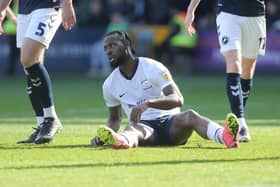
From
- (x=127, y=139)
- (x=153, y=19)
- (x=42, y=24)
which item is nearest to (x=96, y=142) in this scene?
(x=127, y=139)

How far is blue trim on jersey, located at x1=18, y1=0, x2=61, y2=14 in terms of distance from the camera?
10531 millimetres

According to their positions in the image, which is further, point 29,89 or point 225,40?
point 29,89

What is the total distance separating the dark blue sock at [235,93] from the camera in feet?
34.9

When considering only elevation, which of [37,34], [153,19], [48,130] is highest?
[37,34]

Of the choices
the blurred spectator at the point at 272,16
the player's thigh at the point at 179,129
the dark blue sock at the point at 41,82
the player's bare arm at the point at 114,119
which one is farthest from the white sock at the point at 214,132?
the blurred spectator at the point at 272,16

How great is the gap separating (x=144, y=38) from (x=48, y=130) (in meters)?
17.2

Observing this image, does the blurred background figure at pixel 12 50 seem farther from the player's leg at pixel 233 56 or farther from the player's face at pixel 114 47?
the player's face at pixel 114 47

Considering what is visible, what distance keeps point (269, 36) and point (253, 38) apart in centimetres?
1493

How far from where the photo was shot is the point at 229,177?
7730 mm

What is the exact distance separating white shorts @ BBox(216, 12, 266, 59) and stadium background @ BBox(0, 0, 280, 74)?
14.6 meters

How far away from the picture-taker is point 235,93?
419 inches

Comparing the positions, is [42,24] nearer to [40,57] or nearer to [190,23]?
[40,57]

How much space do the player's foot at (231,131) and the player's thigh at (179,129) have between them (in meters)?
0.45

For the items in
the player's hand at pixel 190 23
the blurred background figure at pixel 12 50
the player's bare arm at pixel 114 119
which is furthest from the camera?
the blurred background figure at pixel 12 50
